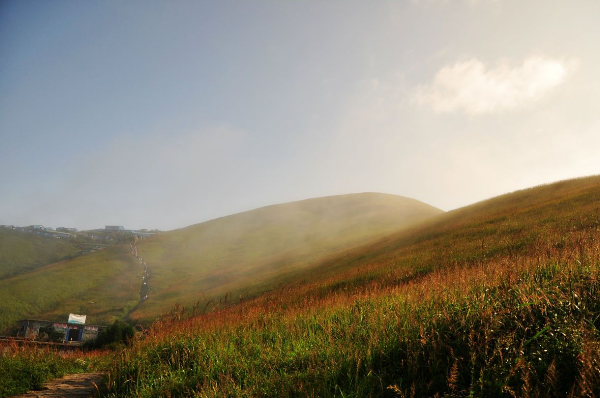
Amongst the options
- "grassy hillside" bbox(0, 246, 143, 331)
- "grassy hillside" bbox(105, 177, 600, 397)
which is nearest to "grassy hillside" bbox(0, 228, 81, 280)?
"grassy hillside" bbox(0, 246, 143, 331)

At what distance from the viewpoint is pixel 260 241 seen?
102m

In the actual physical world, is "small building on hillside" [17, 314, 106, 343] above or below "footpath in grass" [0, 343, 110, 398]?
below

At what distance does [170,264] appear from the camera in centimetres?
9294

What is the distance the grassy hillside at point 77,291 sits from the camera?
62.9m

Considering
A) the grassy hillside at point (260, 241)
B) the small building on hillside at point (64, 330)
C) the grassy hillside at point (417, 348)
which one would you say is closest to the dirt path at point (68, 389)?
the grassy hillside at point (417, 348)

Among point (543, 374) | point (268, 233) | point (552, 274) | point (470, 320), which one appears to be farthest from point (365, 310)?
point (268, 233)

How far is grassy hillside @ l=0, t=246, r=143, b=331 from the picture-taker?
2475 inches

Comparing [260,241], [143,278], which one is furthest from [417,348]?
[260,241]

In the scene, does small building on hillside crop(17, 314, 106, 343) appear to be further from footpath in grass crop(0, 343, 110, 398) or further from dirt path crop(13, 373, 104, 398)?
dirt path crop(13, 373, 104, 398)

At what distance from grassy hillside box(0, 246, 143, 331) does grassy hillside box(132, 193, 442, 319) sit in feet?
17.3

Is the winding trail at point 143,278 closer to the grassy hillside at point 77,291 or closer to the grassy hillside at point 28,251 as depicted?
the grassy hillside at point 77,291

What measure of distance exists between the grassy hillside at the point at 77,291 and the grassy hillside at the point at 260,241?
17.3 ft

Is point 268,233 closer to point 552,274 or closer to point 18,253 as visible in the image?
point 18,253

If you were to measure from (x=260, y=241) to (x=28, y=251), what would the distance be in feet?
283
